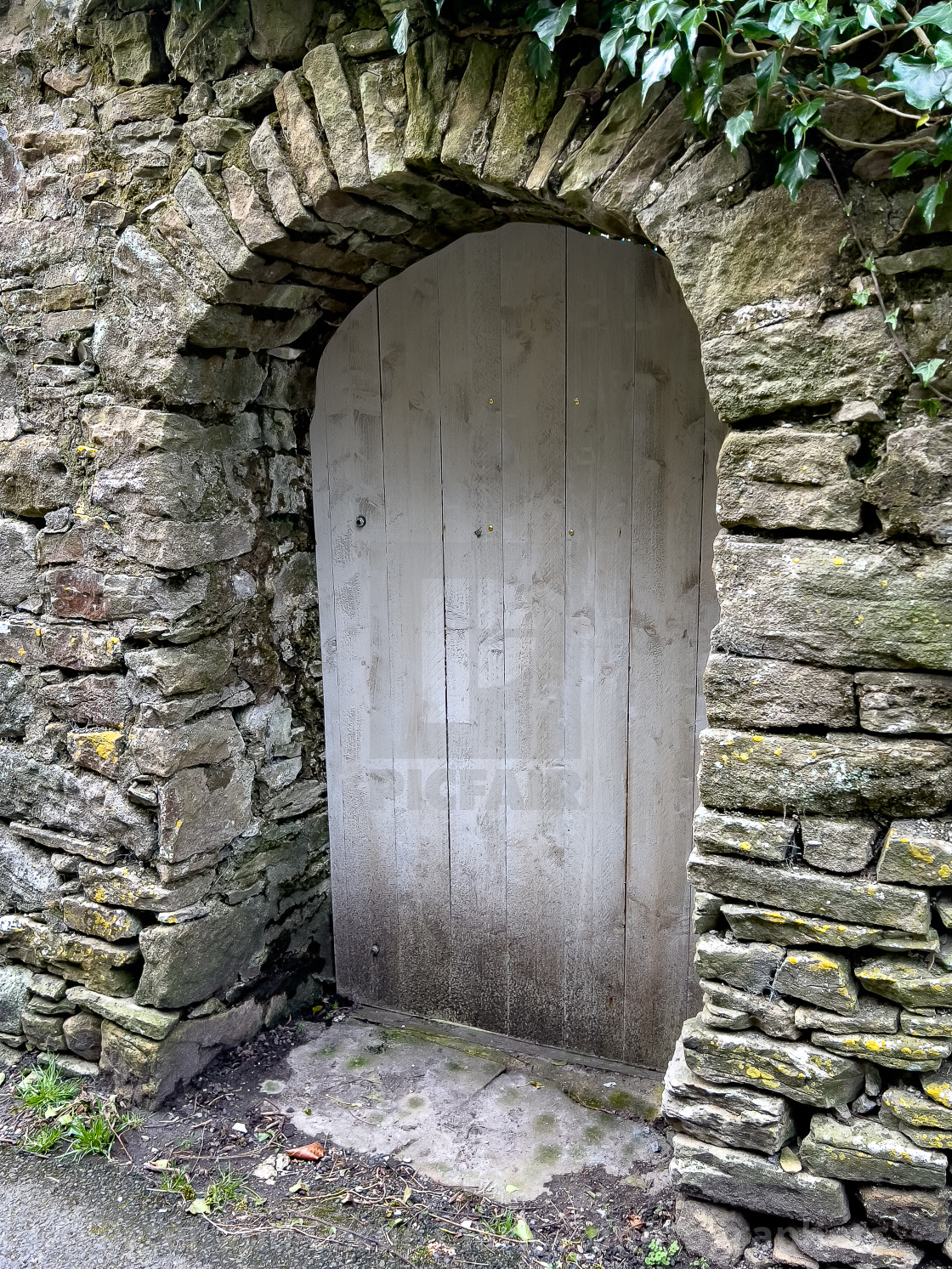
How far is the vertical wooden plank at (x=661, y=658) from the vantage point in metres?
2.31

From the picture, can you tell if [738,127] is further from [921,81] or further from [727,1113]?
[727,1113]

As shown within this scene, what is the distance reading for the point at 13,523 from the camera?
8.71ft

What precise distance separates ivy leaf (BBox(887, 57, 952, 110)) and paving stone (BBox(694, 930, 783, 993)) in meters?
1.46

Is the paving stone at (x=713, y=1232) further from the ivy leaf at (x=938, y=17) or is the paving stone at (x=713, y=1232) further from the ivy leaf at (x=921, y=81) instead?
the ivy leaf at (x=938, y=17)

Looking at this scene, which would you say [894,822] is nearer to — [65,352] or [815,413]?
[815,413]

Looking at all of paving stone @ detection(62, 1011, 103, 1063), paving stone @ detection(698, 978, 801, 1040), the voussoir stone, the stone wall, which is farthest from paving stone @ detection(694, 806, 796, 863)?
paving stone @ detection(62, 1011, 103, 1063)

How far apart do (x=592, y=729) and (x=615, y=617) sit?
0.32m

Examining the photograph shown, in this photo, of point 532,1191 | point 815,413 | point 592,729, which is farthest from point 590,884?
point 815,413

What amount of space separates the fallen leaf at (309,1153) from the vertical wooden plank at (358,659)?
62 centimetres

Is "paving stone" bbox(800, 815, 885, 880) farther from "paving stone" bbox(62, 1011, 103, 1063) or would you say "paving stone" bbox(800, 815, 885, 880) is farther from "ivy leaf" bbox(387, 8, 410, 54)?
"paving stone" bbox(62, 1011, 103, 1063)

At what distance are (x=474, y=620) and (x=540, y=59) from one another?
139cm

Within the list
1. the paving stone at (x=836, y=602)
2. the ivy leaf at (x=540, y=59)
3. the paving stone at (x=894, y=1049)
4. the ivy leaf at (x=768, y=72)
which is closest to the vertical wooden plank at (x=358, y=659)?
the ivy leaf at (x=540, y=59)

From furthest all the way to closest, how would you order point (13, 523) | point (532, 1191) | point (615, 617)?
point (13, 523) → point (615, 617) → point (532, 1191)

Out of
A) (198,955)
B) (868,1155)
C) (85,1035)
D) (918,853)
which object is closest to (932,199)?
(918,853)
